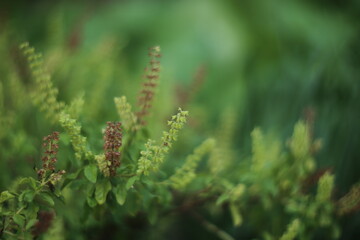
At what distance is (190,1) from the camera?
2328 millimetres

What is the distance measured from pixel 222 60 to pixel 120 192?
152cm

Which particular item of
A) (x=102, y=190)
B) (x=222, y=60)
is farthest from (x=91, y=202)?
(x=222, y=60)

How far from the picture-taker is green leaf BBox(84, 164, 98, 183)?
65 centimetres

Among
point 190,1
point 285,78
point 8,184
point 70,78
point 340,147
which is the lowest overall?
point 8,184

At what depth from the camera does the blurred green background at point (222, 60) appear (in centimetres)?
114

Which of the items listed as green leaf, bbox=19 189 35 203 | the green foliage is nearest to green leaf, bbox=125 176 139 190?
the green foliage

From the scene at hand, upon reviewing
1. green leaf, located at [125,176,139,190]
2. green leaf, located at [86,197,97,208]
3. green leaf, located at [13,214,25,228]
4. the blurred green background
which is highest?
the blurred green background

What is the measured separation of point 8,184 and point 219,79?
4.37 feet

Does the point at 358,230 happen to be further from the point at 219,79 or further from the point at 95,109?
the point at 219,79

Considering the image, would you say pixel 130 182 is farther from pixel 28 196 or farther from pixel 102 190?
pixel 28 196

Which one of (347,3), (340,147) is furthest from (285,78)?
(347,3)

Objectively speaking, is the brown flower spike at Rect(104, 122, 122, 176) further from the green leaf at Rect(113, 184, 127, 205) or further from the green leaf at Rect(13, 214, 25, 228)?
the green leaf at Rect(13, 214, 25, 228)

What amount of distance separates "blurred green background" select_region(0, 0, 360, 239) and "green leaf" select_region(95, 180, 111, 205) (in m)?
0.18

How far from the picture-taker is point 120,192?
68 cm
